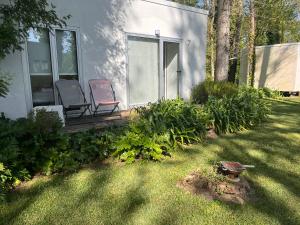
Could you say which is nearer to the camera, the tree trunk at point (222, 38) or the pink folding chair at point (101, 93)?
the pink folding chair at point (101, 93)

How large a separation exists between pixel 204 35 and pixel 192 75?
1459mm

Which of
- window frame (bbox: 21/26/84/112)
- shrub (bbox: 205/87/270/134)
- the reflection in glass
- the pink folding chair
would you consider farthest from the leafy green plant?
the reflection in glass

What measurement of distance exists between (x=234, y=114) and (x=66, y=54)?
3.90 metres

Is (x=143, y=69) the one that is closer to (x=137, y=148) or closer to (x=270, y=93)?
(x=137, y=148)

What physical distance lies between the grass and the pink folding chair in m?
2.35

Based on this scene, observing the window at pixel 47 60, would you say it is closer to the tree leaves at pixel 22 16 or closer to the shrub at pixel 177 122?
the tree leaves at pixel 22 16

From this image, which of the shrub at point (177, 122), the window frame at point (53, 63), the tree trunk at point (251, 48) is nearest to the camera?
the shrub at point (177, 122)

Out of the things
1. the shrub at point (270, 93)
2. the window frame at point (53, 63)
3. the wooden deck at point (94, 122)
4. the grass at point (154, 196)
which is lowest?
the grass at point (154, 196)

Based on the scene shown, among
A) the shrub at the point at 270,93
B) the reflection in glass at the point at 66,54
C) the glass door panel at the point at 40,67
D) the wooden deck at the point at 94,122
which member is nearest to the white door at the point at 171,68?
the wooden deck at the point at 94,122

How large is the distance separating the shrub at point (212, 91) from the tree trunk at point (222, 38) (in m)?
0.46

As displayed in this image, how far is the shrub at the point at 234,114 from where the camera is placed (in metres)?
5.06

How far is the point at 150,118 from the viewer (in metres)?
4.37

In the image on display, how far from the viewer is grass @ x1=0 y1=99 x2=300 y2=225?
2.35 metres

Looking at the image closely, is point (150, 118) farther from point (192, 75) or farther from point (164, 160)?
point (192, 75)
